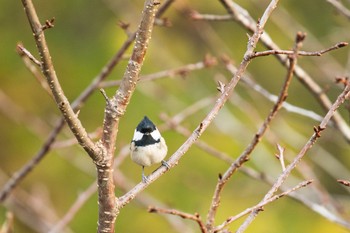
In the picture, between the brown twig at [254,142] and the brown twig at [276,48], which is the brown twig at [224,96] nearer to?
the brown twig at [254,142]

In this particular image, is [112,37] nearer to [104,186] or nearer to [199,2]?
[199,2]

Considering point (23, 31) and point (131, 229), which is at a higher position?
point (23, 31)

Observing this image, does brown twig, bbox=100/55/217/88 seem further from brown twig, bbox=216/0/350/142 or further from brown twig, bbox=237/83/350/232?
brown twig, bbox=237/83/350/232

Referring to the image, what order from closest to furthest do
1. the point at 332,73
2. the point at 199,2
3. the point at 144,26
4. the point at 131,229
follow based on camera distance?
the point at 144,26
the point at 332,73
the point at 131,229
the point at 199,2

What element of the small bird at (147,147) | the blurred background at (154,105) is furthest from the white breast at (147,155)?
the blurred background at (154,105)

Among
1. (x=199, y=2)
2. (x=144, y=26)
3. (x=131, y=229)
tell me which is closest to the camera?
(x=144, y=26)

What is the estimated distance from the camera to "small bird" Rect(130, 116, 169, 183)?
7.25 ft

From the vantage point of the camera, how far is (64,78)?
23.0 feet

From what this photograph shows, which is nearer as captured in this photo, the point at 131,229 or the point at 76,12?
the point at 131,229

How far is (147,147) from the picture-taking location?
2232 millimetres

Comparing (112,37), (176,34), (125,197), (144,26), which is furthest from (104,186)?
(176,34)

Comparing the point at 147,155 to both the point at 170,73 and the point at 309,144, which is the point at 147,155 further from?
the point at 309,144

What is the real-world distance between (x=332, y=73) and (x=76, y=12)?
14.7 feet

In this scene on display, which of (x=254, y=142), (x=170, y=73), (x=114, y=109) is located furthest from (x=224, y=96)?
(x=170, y=73)
